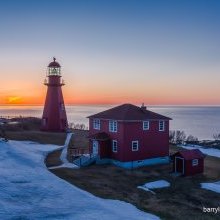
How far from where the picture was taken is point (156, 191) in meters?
27.2

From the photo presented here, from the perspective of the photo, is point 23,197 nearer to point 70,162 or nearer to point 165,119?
point 70,162

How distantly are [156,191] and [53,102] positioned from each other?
29997 millimetres

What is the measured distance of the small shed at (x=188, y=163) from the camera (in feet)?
109

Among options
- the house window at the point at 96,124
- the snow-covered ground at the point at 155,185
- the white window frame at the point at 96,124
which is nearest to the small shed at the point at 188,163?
the snow-covered ground at the point at 155,185

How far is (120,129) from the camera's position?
35531 millimetres

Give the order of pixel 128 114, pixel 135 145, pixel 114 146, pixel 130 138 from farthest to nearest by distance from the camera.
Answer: pixel 114 146 < pixel 128 114 < pixel 135 145 < pixel 130 138

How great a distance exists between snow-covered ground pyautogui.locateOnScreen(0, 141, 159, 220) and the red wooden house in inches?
396

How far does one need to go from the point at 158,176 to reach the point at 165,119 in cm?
822

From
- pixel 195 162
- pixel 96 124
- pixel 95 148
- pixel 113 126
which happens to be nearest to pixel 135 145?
pixel 113 126

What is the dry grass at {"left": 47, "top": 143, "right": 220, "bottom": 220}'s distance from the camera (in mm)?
22734

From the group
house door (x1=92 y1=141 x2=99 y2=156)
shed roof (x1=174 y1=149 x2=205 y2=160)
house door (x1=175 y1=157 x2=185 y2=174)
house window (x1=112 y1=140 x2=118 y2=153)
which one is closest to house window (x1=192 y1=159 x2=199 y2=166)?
shed roof (x1=174 y1=149 x2=205 y2=160)

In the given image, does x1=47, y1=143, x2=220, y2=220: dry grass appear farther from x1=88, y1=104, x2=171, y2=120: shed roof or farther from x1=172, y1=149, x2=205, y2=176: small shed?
x1=88, y1=104, x2=171, y2=120: shed roof

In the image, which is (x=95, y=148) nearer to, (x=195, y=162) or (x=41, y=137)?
(x=195, y=162)

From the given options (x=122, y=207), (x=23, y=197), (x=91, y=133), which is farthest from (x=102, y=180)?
(x=91, y=133)
